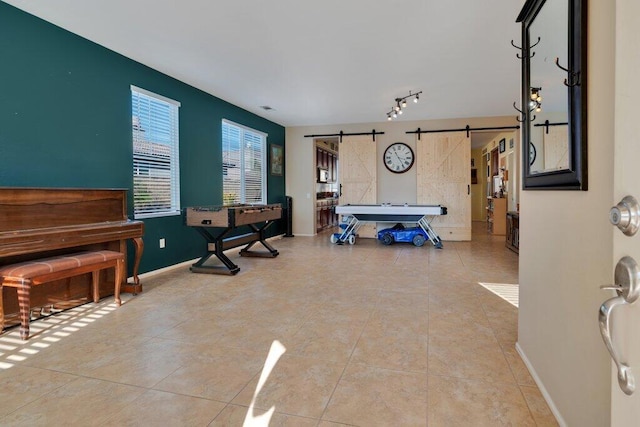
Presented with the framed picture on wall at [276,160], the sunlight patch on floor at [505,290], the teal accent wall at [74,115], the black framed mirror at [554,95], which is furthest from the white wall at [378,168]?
the black framed mirror at [554,95]

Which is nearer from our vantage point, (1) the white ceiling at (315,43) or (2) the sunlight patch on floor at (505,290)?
(1) the white ceiling at (315,43)

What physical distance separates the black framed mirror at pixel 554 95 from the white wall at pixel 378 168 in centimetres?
574

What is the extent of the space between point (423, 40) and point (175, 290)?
12.7 ft

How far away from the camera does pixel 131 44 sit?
387 centimetres

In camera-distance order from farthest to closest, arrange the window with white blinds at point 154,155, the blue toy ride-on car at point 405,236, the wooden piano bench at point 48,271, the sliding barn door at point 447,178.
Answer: the sliding barn door at point 447,178
the blue toy ride-on car at point 405,236
the window with white blinds at point 154,155
the wooden piano bench at point 48,271

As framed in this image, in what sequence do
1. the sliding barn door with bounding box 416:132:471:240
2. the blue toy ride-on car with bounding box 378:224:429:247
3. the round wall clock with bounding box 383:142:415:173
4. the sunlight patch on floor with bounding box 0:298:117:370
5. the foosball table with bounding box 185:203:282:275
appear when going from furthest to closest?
the round wall clock with bounding box 383:142:415:173 < the sliding barn door with bounding box 416:132:471:240 < the blue toy ride-on car with bounding box 378:224:429:247 < the foosball table with bounding box 185:203:282:275 < the sunlight patch on floor with bounding box 0:298:117:370

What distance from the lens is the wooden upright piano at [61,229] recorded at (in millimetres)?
2777

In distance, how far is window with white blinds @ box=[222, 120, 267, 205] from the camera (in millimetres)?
6340

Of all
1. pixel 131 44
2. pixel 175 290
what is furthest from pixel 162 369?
pixel 131 44

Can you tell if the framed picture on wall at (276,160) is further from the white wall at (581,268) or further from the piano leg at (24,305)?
the white wall at (581,268)

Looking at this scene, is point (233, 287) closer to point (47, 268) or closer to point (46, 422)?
point (47, 268)

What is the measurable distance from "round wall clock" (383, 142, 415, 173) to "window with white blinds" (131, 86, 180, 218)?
184 inches

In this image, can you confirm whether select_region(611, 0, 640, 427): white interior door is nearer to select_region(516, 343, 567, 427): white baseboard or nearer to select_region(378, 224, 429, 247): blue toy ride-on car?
select_region(516, 343, 567, 427): white baseboard

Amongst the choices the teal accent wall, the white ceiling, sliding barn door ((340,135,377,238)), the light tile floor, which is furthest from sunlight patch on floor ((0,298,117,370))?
sliding barn door ((340,135,377,238))
